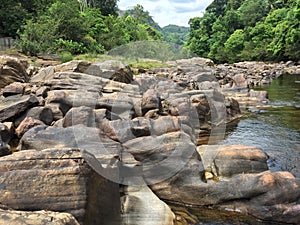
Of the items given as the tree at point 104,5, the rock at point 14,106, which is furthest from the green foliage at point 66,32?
the rock at point 14,106

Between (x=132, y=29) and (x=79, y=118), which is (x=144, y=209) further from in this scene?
(x=132, y=29)

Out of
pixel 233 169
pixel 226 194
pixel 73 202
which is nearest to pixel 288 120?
pixel 233 169

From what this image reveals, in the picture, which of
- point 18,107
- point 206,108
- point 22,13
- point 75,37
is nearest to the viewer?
point 18,107

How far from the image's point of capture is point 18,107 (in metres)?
8.13

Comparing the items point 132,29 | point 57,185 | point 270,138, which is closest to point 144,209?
point 57,185

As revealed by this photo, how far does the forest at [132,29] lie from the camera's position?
24906mm

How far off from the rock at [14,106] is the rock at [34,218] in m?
5.38

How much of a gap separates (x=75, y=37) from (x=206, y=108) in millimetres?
20244

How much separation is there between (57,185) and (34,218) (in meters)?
0.73

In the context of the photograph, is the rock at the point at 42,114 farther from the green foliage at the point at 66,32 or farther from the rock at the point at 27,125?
the green foliage at the point at 66,32

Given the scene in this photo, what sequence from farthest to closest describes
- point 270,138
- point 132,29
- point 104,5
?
point 104,5
point 132,29
point 270,138

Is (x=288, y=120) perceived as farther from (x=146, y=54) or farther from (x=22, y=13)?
(x=22, y=13)

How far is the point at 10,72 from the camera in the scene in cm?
1161

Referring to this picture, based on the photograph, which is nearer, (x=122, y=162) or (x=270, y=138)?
(x=122, y=162)
